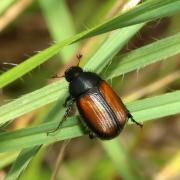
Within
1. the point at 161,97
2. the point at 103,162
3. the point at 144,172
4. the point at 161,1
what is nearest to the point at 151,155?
the point at 144,172

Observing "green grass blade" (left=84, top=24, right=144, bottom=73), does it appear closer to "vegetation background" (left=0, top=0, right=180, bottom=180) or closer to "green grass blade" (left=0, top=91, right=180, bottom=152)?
"vegetation background" (left=0, top=0, right=180, bottom=180)

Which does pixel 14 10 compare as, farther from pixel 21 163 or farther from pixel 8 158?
pixel 21 163

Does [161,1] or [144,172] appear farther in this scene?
[144,172]

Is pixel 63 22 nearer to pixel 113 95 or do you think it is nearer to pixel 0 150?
pixel 113 95

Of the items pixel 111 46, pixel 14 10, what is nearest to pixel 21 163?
pixel 111 46

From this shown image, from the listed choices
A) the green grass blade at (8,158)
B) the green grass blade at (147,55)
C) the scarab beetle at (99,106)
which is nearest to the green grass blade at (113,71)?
the green grass blade at (147,55)

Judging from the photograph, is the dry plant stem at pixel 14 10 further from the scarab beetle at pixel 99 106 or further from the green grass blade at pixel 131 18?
the green grass blade at pixel 131 18

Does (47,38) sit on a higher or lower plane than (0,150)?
lower
